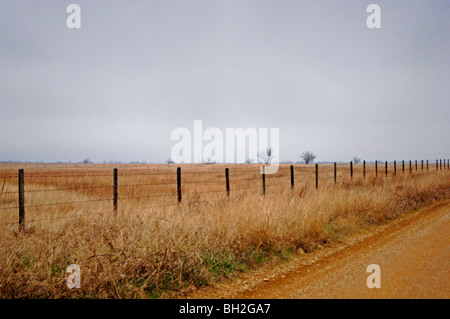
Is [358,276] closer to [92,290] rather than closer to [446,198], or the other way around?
[92,290]

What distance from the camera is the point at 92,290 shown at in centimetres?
353

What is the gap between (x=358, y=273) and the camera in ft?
14.3

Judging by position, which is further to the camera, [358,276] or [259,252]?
[259,252]

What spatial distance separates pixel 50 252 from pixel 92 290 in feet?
4.28

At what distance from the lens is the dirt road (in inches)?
146

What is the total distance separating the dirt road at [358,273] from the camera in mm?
3717
